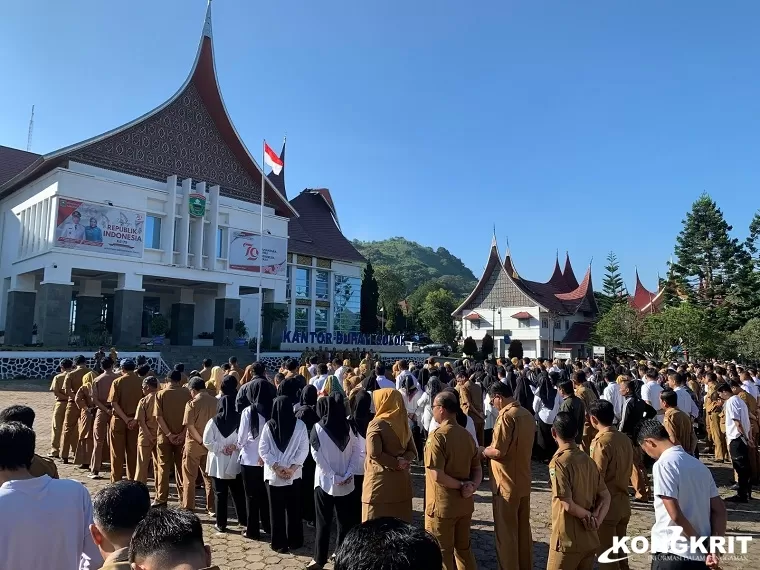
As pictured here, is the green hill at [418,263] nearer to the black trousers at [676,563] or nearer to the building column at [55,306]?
the building column at [55,306]

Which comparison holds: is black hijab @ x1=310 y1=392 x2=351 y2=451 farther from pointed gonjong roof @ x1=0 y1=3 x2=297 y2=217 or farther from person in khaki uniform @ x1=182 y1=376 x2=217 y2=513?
pointed gonjong roof @ x1=0 y1=3 x2=297 y2=217

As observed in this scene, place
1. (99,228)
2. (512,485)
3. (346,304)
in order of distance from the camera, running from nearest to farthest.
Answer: (512,485) < (99,228) < (346,304)

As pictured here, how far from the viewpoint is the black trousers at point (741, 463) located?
658 cm

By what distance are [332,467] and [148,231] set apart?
23.2 m

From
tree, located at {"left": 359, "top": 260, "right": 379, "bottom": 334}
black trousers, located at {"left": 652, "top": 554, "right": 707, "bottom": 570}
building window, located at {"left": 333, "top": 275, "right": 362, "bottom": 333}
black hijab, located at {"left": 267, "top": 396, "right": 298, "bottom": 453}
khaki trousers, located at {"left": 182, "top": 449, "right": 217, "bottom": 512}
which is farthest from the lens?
tree, located at {"left": 359, "top": 260, "right": 379, "bottom": 334}

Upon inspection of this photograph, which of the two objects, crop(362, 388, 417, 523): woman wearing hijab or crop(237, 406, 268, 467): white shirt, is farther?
crop(237, 406, 268, 467): white shirt

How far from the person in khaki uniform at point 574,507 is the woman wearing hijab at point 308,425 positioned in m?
2.06

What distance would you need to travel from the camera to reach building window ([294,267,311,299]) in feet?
116

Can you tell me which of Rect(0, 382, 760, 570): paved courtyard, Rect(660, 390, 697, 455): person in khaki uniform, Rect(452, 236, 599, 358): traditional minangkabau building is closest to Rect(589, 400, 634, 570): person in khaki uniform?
Rect(0, 382, 760, 570): paved courtyard

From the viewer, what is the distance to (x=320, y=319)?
36719 mm

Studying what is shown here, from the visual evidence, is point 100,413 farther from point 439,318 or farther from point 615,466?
point 439,318

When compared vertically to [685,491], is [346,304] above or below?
above

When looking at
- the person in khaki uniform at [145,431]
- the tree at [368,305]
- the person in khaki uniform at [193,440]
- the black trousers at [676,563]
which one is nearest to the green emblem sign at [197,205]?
the tree at [368,305]

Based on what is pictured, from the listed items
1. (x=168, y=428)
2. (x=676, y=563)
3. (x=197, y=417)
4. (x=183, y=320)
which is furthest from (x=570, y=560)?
(x=183, y=320)
